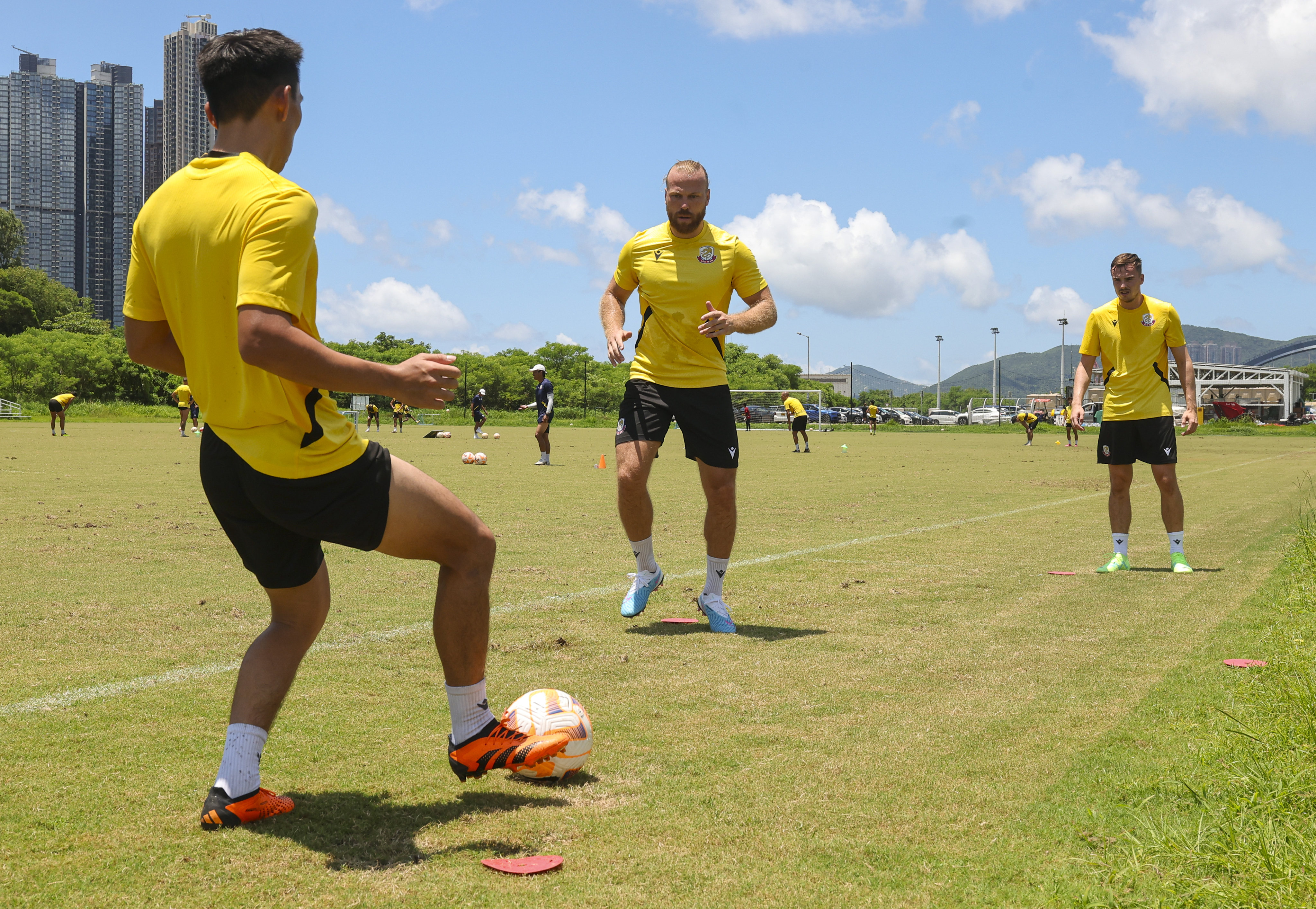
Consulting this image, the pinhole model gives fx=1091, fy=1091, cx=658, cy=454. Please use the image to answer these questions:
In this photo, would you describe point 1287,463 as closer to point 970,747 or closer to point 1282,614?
point 1282,614

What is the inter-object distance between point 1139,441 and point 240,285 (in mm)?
7431

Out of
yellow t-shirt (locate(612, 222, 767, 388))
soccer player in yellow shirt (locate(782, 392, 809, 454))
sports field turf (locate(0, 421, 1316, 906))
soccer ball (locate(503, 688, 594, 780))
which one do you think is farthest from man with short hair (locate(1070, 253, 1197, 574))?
soccer player in yellow shirt (locate(782, 392, 809, 454))

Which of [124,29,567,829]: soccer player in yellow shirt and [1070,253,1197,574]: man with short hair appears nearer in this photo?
[124,29,567,829]: soccer player in yellow shirt

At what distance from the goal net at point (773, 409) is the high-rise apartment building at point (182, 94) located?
75433 mm

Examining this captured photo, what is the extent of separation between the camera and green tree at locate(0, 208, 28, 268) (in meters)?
104

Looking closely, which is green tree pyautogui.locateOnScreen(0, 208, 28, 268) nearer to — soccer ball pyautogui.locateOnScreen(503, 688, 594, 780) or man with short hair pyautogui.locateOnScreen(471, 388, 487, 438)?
man with short hair pyautogui.locateOnScreen(471, 388, 487, 438)

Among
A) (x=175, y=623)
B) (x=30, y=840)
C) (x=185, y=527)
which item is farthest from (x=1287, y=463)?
(x=30, y=840)

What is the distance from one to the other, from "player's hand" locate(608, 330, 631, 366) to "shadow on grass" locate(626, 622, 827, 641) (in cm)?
137

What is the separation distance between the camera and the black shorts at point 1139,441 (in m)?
8.25

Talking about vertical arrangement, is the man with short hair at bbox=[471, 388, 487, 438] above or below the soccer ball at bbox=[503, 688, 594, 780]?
above

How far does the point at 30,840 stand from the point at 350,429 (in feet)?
4.16

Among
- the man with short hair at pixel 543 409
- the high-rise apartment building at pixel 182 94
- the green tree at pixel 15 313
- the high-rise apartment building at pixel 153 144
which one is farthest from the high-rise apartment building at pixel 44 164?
the man with short hair at pixel 543 409

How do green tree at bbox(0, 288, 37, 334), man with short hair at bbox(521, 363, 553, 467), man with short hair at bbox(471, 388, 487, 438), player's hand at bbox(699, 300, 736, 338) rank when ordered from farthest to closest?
green tree at bbox(0, 288, 37, 334), man with short hair at bbox(471, 388, 487, 438), man with short hair at bbox(521, 363, 553, 467), player's hand at bbox(699, 300, 736, 338)

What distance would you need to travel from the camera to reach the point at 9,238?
346 feet
